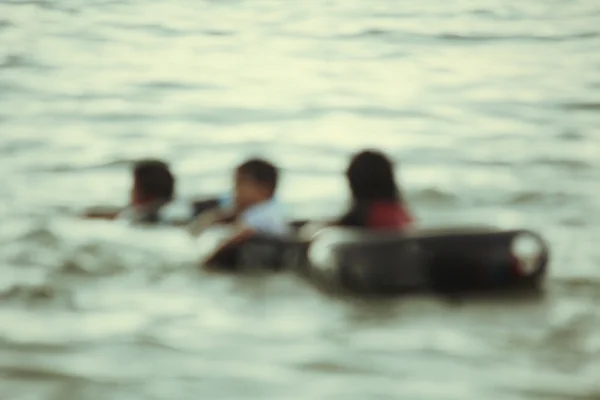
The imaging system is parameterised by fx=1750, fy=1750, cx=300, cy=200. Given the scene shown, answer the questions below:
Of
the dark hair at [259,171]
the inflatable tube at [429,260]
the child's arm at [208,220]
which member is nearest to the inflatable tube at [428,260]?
the inflatable tube at [429,260]

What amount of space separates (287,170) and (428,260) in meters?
5.66

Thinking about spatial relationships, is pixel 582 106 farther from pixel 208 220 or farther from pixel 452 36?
pixel 208 220

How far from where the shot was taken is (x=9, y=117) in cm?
1819

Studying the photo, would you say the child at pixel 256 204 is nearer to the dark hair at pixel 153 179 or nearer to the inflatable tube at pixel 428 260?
the inflatable tube at pixel 428 260

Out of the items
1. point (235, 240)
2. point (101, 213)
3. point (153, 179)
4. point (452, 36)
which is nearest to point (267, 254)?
point (235, 240)

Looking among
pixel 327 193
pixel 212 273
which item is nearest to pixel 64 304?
pixel 212 273

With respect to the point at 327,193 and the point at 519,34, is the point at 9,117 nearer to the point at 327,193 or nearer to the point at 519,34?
the point at 327,193

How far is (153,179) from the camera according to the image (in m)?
11.9

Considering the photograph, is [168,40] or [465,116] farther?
[168,40]

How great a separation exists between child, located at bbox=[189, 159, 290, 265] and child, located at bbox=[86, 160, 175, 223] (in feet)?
3.57

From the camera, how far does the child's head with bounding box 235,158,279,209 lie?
35.3ft

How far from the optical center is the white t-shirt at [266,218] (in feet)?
35.1

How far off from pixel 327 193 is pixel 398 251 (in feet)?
14.8

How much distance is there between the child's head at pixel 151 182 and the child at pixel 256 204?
1088 millimetres
